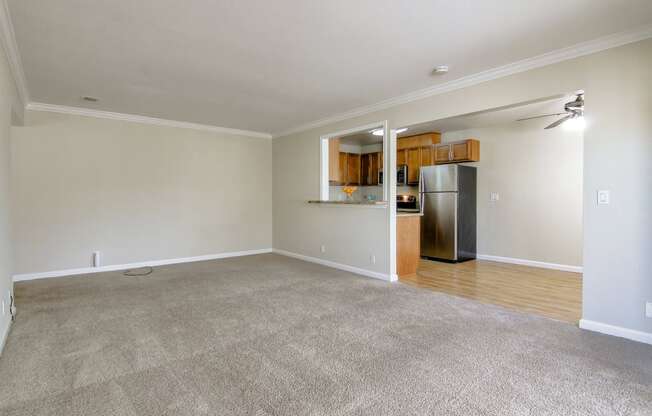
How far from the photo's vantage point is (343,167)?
8141mm

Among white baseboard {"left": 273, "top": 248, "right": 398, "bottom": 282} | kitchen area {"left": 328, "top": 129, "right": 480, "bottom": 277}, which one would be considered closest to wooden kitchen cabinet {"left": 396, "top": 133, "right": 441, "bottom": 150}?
kitchen area {"left": 328, "top": 129, "right": 480, "bottom": 277}

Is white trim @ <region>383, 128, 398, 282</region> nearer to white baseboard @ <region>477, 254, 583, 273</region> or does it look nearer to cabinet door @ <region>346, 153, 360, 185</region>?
white baseboard @ <region>477, 254, 583, 273</region>

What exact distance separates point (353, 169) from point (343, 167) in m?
0.36

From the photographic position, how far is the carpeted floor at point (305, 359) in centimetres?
199

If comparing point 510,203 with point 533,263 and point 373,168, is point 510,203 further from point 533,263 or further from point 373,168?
point 373,168

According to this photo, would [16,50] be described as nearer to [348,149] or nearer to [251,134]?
[251,134]

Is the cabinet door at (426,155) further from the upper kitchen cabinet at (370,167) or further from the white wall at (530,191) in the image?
the upper kitchen cabinet at (370,167)

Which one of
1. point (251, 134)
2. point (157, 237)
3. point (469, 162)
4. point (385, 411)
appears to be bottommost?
point (385, 411)

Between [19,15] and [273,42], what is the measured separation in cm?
182

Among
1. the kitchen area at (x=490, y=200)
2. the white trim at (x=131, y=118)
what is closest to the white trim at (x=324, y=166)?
the kitchen area at (x=490, y=200)

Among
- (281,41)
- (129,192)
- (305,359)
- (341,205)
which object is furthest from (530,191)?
(129,192)

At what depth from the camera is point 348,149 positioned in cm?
852

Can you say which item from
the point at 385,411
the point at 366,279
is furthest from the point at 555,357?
the point at 366,279

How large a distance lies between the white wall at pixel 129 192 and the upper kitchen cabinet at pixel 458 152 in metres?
3.38
